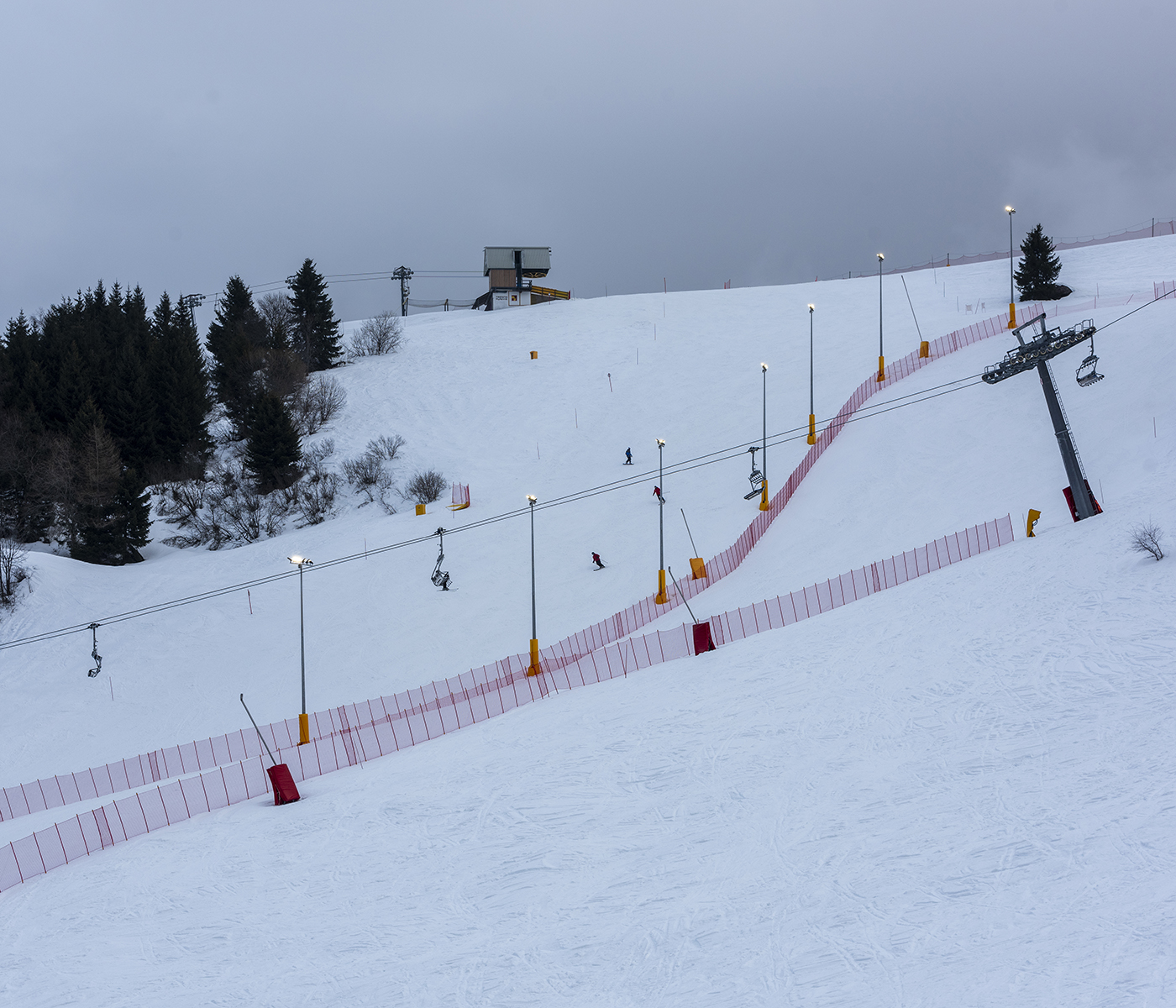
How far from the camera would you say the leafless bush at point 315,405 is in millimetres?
64938

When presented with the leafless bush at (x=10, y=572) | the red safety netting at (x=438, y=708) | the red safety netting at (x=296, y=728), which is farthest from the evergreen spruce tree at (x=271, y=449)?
the red safety netting at (x=438, y=708)

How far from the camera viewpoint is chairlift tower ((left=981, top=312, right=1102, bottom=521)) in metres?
25.8

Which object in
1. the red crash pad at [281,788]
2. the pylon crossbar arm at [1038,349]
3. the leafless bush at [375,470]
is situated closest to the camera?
the red crash pad at [281,788]

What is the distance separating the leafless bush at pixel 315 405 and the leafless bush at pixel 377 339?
9215mm

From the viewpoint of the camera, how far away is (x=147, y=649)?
39.4m

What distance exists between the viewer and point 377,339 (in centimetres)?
7744

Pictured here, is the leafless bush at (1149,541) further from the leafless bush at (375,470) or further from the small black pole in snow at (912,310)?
the leafless bush at (375,470)

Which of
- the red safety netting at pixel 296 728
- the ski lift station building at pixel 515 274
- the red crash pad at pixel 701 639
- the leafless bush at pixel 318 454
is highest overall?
the ski lift station building at pixel 515 274

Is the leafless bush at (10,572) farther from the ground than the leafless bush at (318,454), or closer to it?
closer to it

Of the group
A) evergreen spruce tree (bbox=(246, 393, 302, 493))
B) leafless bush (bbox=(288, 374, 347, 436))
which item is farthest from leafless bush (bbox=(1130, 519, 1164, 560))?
leafless bush (bbox=(288, 374, 347, 436))

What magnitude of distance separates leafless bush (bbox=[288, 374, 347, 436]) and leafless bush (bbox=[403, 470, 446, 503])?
1462 centimetres

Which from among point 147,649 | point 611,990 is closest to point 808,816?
point 611,990

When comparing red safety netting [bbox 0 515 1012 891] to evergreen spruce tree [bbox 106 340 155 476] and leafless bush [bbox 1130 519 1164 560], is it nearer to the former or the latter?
leafless bush [bbox 1130 519 1164 560]

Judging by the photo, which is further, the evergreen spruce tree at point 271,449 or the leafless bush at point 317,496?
the evergreen spruce tree at point 271,449
